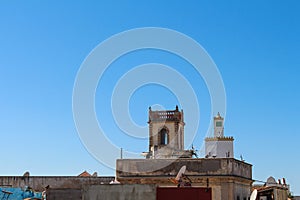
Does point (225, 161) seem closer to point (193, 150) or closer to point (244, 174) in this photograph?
point (244, 174)

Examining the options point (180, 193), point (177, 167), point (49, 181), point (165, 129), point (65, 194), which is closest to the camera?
point (180, 193)

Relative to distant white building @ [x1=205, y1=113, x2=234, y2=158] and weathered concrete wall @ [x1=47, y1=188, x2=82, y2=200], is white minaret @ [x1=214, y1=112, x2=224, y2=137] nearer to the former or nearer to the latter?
distant white building @ [x1=205, y1=113, x2=234, y2=158]

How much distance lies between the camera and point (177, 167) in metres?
24.9

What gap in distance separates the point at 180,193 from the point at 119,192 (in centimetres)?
204

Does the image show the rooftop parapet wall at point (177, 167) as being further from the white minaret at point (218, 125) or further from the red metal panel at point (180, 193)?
the white minaret at point (218, 125)

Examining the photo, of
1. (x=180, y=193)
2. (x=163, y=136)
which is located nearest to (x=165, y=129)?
(x=163, y=136)

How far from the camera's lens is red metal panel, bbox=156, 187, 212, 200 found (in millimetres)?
16544

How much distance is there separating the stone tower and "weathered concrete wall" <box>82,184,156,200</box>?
1663 cm

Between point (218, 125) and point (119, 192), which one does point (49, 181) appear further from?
point (218, 125)

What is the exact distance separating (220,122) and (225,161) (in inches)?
856

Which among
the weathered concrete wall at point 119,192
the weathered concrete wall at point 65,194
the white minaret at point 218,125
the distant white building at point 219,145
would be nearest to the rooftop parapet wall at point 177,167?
the weathered concrete wall at point 65,194

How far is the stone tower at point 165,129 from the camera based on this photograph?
112ft

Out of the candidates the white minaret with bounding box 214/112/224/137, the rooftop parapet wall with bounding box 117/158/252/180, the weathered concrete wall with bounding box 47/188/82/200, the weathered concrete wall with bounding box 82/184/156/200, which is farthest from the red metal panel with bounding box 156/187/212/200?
the white minaret with bounding box 214/112/224/137

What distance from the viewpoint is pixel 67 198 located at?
23266 mm
